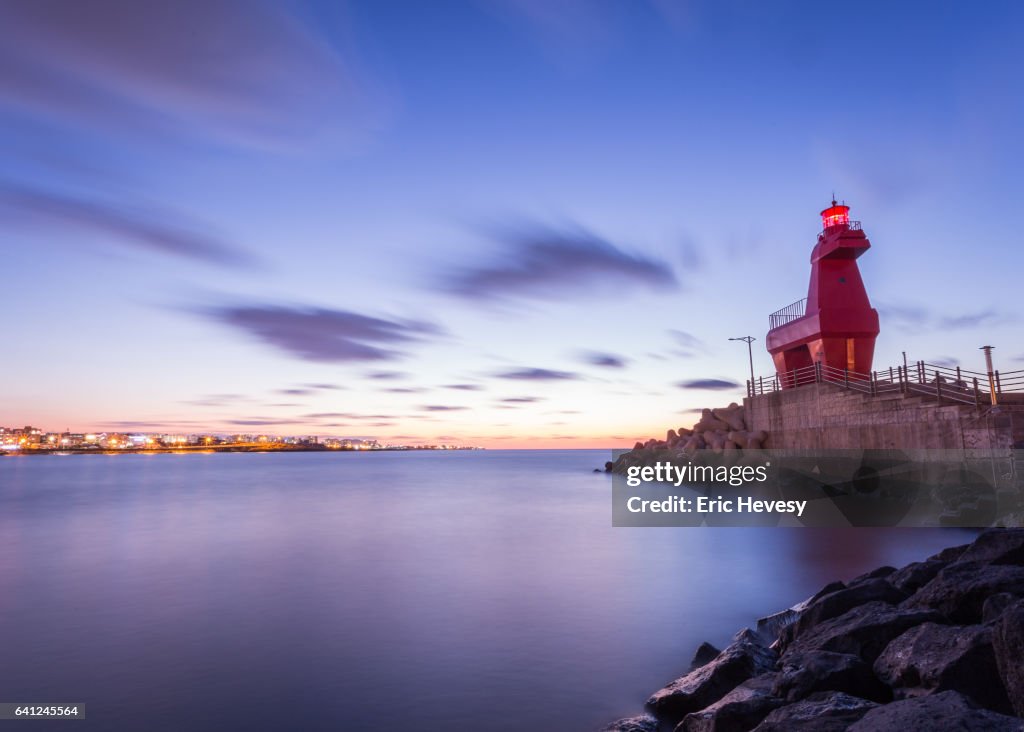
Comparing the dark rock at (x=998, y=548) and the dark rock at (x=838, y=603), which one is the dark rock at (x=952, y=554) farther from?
the dark rock at (x=838, y=603)

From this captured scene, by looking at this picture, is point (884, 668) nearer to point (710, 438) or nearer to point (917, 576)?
point (917, 576)

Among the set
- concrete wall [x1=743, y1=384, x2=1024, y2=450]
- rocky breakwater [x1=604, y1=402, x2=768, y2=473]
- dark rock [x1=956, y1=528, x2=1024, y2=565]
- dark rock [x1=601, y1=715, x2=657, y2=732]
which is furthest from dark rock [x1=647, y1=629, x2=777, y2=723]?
rocky breakwater [x1=604, y1=402, x2=768, y2=473]

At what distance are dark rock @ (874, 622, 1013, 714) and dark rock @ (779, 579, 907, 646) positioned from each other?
5.52 ft

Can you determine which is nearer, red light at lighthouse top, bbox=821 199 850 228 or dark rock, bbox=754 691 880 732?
dark rock, bbox=754 691 880 732

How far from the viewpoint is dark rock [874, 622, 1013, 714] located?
3.76m

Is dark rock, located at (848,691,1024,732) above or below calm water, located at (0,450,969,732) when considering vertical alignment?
above

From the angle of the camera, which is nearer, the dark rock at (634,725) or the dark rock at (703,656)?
the dark rock at (634,725)

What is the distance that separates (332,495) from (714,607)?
27.7m

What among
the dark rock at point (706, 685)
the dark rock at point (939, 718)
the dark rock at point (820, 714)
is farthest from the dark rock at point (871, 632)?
the dark rock at point (939, 718)

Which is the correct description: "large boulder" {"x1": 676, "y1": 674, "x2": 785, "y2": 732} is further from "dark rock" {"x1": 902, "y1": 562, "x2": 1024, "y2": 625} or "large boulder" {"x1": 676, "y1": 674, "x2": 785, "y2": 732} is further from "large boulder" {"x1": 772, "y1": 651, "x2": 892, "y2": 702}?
"dark rock" {"x1": 902, "y1": 562, "x2": 1024, "y2": 625}

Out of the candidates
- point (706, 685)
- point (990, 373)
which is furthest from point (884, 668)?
point (990, 373)

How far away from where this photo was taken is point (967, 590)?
211 inches

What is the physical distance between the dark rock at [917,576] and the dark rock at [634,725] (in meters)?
3.78

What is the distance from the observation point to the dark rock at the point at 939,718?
2.70 meters
